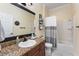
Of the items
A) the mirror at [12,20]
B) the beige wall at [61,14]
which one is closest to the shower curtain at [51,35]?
the beige wall at [61,14]

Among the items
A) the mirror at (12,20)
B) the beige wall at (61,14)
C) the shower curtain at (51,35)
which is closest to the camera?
the mirror at (12,20)

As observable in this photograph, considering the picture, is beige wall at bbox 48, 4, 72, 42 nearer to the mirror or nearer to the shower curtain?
the shower curtain

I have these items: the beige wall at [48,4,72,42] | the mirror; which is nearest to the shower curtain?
the beige wall at [48,4,72,42]

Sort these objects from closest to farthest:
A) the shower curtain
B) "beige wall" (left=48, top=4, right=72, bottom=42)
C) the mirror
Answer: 1. the mirror
2. "beige wall" (left=48, top=4, right=72, bottom=42)
3. the shower curtain

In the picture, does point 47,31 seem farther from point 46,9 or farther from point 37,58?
point 37,58

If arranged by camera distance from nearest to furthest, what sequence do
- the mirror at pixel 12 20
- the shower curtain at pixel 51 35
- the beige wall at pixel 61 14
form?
the mirror at pixel 12 20 < the beige wall at pixel 61 14 < the shower curtain at pixel 51 35

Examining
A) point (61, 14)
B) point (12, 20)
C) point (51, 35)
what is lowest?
point (51, 35)

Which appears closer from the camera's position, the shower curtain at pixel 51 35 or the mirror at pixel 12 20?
the mirror at pixel 12 20

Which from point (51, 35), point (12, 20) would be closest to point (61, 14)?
point (51, 35)

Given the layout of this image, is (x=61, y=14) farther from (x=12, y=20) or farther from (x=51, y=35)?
(x=12, y=20)

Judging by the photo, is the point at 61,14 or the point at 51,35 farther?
the point at 51,35

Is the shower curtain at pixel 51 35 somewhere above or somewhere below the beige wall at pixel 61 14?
below

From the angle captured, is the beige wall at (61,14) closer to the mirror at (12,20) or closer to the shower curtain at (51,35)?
the shower curtain at (51,35)

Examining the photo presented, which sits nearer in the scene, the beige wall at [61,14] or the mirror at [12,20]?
the mirror at [12,20]
